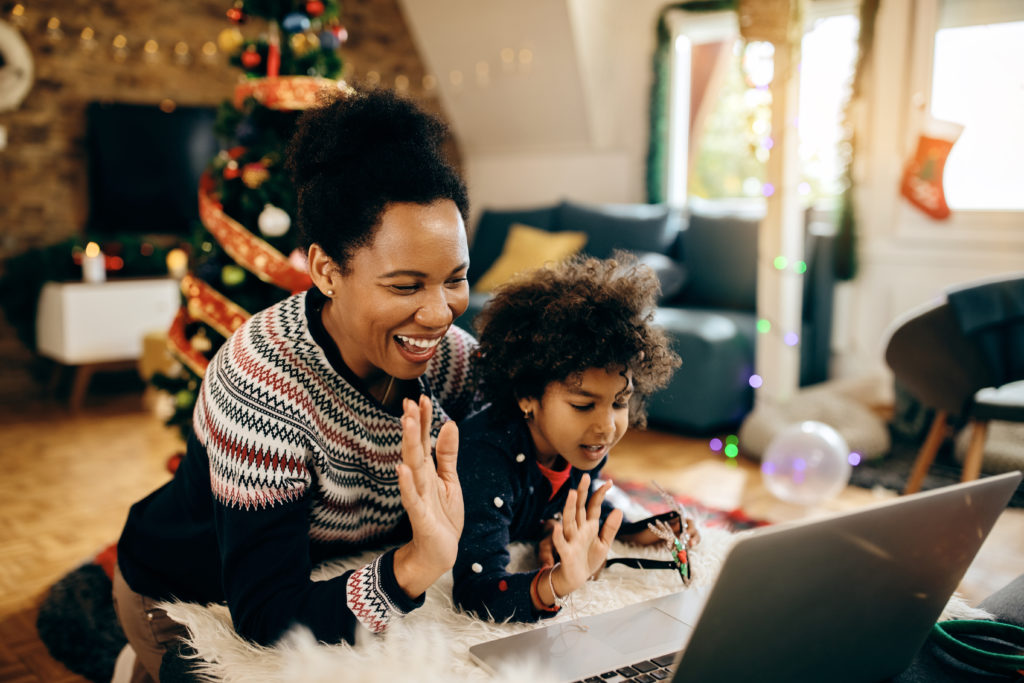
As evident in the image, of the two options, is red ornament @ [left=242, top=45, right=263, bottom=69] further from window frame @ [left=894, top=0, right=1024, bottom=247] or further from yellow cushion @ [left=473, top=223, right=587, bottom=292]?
window frame @ [left=894, top=0, right=1024, bottom=247]

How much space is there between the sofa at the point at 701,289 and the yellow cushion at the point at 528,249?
2cm

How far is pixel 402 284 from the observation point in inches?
40.6

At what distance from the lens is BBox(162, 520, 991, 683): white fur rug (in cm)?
83

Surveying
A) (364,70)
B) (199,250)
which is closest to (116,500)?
(199,250)

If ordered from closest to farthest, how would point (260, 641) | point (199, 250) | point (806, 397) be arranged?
point (260, 641) → point (199, 250) → point (806, 397)

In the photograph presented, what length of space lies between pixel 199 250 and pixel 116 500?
1.17 m

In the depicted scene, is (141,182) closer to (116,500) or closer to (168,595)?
(116,500)

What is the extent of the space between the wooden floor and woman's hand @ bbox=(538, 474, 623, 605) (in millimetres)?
1523

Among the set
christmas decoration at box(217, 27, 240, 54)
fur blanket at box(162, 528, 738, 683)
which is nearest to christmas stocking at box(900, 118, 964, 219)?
christmas decoration at box(217, 27, 240, 54)

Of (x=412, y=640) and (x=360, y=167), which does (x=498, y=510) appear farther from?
(x=360, y=167)

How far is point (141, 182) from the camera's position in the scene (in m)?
4.95

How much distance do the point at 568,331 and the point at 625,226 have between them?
354 cm

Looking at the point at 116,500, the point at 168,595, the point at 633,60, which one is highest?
the point at 633,60

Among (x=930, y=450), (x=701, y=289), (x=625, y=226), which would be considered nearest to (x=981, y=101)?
(x=701, y=289)
